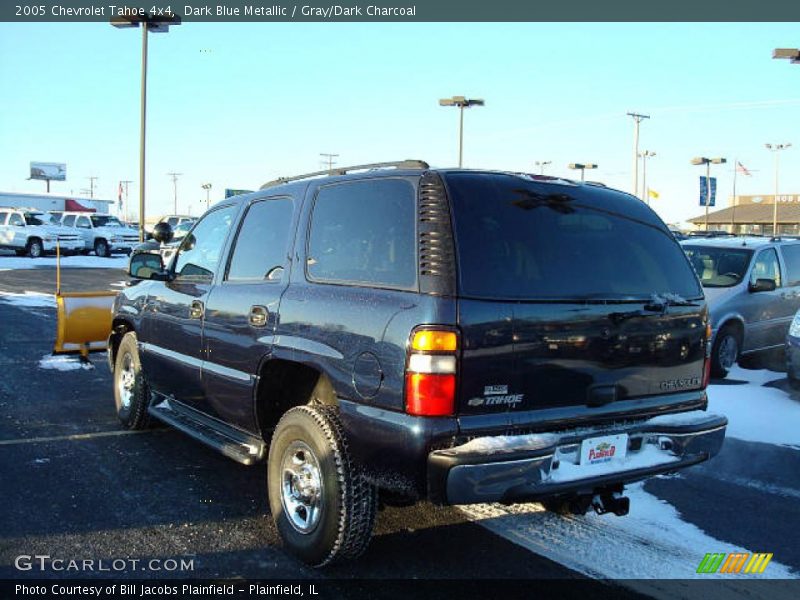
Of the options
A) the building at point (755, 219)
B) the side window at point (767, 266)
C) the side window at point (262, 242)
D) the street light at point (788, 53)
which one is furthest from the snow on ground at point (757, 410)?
the building at point (755, 219)

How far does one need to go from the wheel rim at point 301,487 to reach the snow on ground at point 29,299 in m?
12.4

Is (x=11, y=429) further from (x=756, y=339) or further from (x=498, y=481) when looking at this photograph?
(x=756, y=339)

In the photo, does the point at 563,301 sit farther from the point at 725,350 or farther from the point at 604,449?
the point at 725,350

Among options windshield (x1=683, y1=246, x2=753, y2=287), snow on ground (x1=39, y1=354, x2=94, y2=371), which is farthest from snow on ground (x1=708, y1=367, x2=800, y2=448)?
snow on ground (x1=39, y1=354, x2=94, y2=371)

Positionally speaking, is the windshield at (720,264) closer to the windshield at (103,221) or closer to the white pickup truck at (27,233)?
the white pickup truck at (27,233)

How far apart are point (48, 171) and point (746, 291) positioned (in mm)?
105927

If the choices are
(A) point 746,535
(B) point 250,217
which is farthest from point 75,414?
(A) point 746,535

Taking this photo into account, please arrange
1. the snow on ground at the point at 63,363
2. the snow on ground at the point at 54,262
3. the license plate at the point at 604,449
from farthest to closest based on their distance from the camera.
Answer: the snow on ground at the point at 54,262 → the snow on ground at the point at 63,363 → the license plate at the point at 604,449

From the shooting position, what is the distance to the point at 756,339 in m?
9.52

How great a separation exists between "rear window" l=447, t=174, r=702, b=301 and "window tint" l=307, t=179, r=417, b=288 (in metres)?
0.27

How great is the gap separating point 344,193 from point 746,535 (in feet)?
9.88

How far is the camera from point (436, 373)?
3.09 m

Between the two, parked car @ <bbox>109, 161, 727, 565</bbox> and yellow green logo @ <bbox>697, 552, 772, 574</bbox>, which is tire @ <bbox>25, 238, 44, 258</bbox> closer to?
parked car @ <bbox>109, 161, 727, 565</bbox>

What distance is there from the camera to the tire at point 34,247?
30406mm
